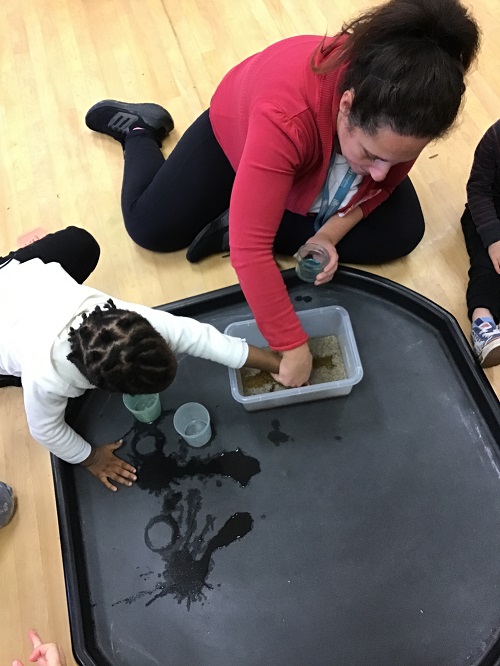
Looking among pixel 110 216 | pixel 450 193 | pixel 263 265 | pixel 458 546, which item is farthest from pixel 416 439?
pixel 110 216

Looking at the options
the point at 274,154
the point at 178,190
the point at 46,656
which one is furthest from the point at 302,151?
the point at 46,656

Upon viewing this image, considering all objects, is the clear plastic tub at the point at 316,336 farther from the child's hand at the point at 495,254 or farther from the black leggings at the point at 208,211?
the child's hand at the point at 495,254

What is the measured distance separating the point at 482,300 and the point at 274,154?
1.92ft

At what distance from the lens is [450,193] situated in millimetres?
1304

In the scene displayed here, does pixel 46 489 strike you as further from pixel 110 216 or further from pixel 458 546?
pixel 458 546

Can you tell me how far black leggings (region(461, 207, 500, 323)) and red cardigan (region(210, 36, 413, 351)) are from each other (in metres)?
0.29

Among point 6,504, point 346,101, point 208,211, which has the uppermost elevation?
point 346,101

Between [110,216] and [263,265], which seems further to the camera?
[110,216]

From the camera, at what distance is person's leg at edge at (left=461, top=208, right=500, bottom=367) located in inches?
41.0

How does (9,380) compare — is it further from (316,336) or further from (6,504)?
(316,336)

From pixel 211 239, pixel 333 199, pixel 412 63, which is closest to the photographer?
pixel 412 63

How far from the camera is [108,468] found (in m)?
1.04

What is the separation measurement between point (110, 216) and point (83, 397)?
20.2 inches

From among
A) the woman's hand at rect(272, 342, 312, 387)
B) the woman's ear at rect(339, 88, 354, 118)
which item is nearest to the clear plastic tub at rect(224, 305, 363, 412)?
the woman's hand at rect(272, 342, 312, 387)
